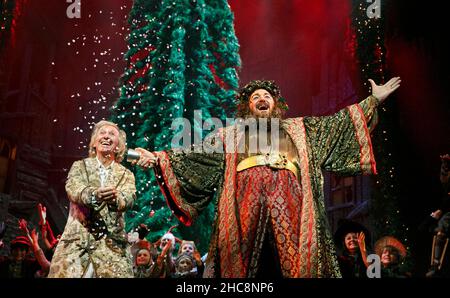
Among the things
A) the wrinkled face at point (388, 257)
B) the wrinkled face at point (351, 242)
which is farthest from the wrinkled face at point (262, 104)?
the wrinkled face at point (388, 257)

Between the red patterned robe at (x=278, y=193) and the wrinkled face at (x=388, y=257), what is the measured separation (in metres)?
2.08

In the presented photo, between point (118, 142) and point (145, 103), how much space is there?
14.5 feet

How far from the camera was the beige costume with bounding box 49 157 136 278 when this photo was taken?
354 centimetres

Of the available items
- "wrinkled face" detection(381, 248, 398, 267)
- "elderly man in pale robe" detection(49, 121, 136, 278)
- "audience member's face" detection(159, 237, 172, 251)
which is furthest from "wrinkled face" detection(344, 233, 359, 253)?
"elderly man in pale robe" detection(49, 121, 136, 278)

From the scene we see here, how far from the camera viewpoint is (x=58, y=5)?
9523 mm

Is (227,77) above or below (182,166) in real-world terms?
above

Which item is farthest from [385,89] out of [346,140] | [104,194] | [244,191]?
[104,194]

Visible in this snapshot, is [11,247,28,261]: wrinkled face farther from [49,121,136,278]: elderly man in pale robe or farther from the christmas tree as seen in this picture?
[49,121,136,278]: elderly man in pale robe

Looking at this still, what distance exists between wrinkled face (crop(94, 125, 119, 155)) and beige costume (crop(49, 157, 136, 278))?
162 millimetres

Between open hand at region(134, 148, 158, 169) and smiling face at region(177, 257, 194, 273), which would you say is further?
smiling face at region(177, 257, 194, 273)

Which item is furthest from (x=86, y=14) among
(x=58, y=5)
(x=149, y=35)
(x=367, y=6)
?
(x=367, y=6)

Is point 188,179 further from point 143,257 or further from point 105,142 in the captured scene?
point 143,257

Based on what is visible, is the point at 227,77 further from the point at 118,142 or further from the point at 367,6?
the point at 118,142
